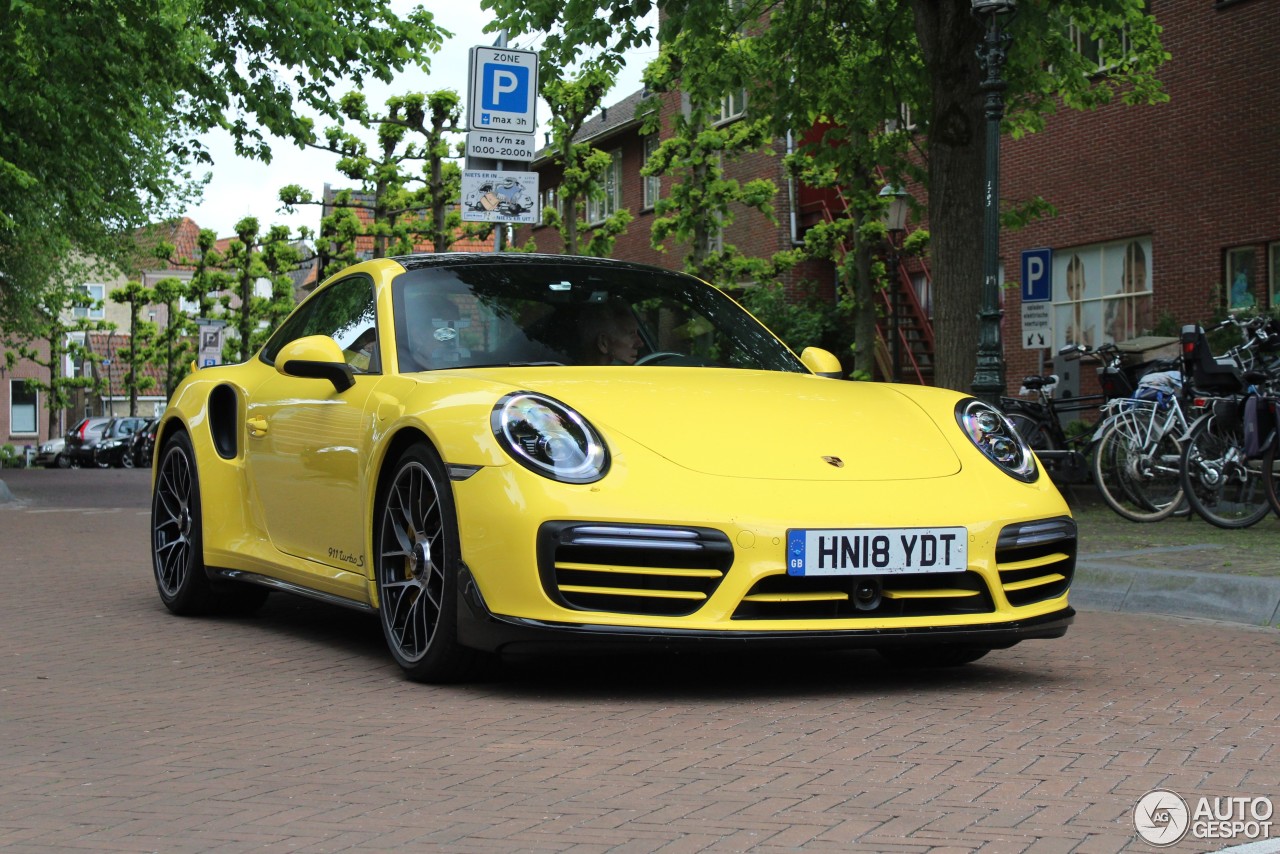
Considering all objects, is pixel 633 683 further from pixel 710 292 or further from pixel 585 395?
pixel 710 292

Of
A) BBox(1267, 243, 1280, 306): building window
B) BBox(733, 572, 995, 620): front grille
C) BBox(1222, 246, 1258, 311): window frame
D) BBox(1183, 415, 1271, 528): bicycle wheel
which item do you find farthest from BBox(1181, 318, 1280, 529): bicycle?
BBox(1222, 246, 1258, 311): window frame

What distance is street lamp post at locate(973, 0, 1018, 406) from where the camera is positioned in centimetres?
1209

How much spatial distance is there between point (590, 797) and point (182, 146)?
18.0 metres

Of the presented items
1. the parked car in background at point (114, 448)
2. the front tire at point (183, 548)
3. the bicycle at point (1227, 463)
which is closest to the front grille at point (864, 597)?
the front tire at point (183, 548)

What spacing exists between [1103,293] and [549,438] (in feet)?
65.3

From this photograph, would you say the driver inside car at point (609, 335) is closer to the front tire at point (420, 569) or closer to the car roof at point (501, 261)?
the car roof at point (501, 261)

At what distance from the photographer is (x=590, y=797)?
3742mm

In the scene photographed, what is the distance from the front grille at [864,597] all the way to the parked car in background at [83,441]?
51.4m

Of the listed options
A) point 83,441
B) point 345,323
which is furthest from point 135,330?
point 345,323

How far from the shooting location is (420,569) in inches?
207

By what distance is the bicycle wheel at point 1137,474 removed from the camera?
11398 mm

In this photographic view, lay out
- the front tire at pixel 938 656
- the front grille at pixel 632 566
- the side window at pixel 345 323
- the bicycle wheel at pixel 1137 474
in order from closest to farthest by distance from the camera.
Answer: the front grille at pixel 632 566 < the front tire at pixel 938 656 < the side window at pixel 345 323 < the bicycle wheel at pixel 1137 474

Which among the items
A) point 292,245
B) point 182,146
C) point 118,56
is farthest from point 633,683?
point 292,245

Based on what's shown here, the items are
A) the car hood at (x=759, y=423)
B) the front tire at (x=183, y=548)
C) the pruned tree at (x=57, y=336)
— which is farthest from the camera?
the pruned tree at (x=57, y=336)
